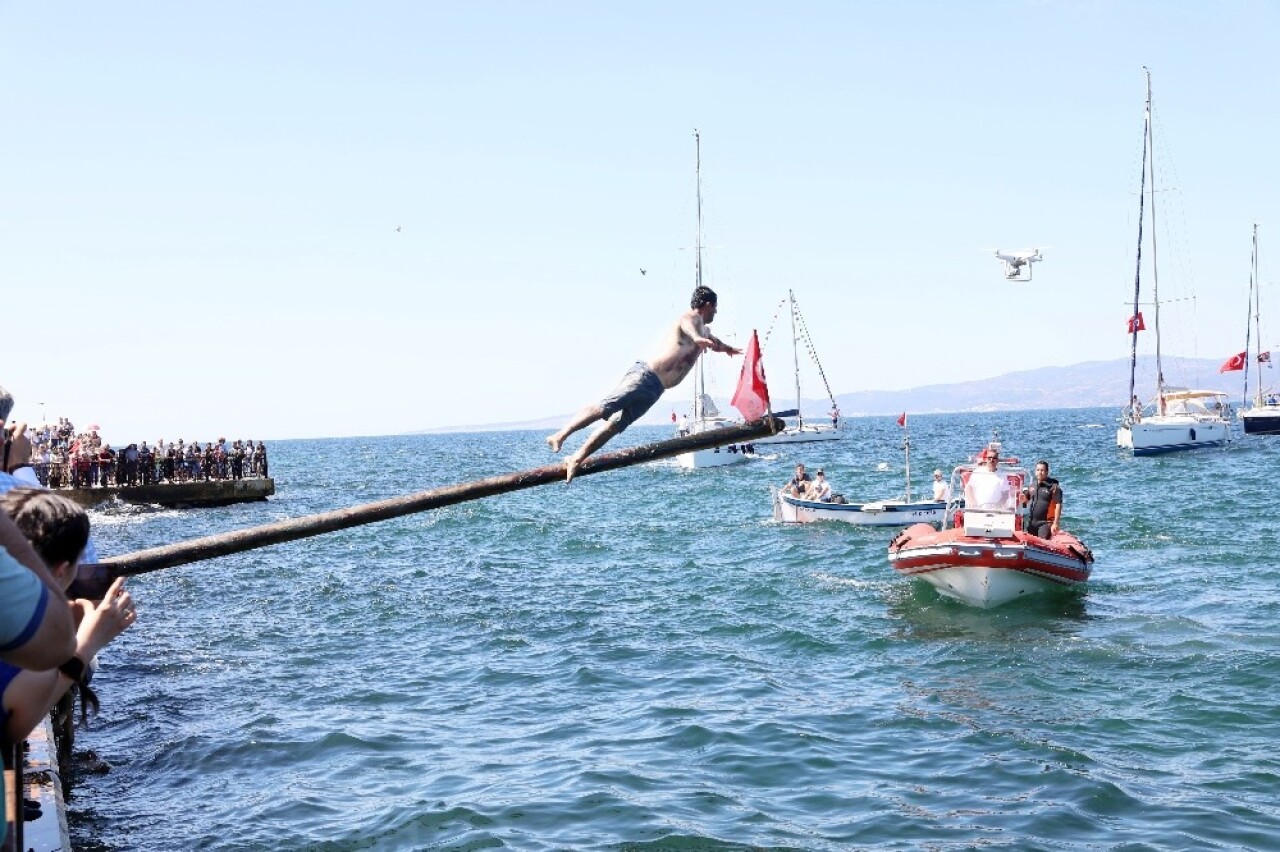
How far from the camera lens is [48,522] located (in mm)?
4223

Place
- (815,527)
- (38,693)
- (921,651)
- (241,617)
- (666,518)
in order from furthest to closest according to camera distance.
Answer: (666,518)
(815,527)
(241,617)
(921,651)
(38,693)

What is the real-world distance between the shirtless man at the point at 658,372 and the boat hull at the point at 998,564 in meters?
13.7

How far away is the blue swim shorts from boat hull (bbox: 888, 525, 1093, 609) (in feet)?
45.2

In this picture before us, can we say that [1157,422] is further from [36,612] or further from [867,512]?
[36,612]

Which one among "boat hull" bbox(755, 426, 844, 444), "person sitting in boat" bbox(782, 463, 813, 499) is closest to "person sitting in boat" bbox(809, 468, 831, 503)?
"person sitting in boat" bbox(782, 463, 813, 499)

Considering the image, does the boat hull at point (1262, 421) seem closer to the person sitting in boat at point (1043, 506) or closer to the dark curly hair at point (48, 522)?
the person sitting in boat at point (1043, 506)

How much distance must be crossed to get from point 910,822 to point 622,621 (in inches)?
455

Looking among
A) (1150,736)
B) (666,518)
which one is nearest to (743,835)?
(1150,736)

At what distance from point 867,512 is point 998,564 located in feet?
48.7

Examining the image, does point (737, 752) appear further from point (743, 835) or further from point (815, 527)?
point (815, 527)

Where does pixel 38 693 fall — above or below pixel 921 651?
above

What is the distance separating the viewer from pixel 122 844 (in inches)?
418

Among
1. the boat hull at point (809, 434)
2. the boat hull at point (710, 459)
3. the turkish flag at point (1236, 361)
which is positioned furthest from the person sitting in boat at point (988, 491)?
the boat hull at point (809, 434)

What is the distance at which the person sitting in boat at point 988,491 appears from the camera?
2105 centimetres
